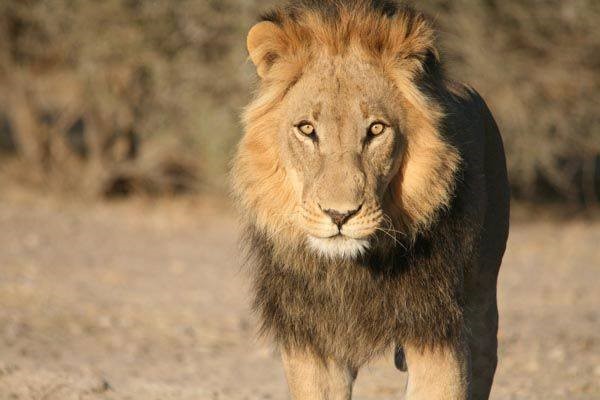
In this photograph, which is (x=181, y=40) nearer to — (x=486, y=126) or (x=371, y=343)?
(x=486, y=126)

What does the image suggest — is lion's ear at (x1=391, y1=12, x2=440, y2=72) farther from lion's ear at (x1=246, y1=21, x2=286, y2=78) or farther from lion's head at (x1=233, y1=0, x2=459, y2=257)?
lion's ear at (x1=246, y1=21, x2=286, y2=78)

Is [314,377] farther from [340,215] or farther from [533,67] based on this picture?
[533,67]

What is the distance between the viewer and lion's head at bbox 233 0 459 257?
3502 mm

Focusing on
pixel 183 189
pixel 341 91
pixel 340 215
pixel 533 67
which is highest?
pixel 341 91

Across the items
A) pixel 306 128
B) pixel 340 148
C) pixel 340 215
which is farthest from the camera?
pixel 306 128

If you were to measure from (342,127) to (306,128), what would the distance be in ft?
0.47

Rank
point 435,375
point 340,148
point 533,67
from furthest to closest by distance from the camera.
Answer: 1. point 533,67
2. point 435,375
3. point 340,148

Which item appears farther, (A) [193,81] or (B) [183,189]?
(B) [183,189]

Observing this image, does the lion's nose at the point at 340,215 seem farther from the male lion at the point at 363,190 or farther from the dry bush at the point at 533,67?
the dry bush at the point at 533,67

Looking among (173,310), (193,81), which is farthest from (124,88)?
(173,310)

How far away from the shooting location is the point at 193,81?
11859mm

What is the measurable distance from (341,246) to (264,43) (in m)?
0.82

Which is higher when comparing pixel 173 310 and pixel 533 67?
pixel 533 67

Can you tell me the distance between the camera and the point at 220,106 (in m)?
11.9
